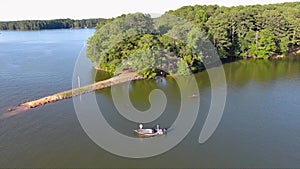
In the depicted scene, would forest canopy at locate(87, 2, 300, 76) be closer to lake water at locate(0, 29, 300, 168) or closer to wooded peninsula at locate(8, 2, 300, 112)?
wooded peninsula at locate(8, 2, 300, 112)

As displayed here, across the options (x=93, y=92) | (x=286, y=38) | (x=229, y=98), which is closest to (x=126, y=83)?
(x=93, y=92)

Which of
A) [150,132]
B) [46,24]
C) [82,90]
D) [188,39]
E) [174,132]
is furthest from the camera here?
[46,24]

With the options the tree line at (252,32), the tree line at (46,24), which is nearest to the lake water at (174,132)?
the tree line at (252,32)

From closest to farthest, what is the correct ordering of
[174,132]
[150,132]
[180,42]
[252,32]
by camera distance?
[150,132] → [174,132] → [180,42] → [252,32]

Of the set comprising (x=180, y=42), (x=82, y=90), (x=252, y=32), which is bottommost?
(x=82, y=90)

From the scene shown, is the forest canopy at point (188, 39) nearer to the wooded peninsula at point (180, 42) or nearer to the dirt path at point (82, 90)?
the wooded peninsula at point (180, 42)

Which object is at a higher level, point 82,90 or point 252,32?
point 252,32

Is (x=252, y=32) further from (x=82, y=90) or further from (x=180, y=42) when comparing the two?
(x=82, y=90)

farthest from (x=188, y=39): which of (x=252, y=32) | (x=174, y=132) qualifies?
(x=174, y=132)
